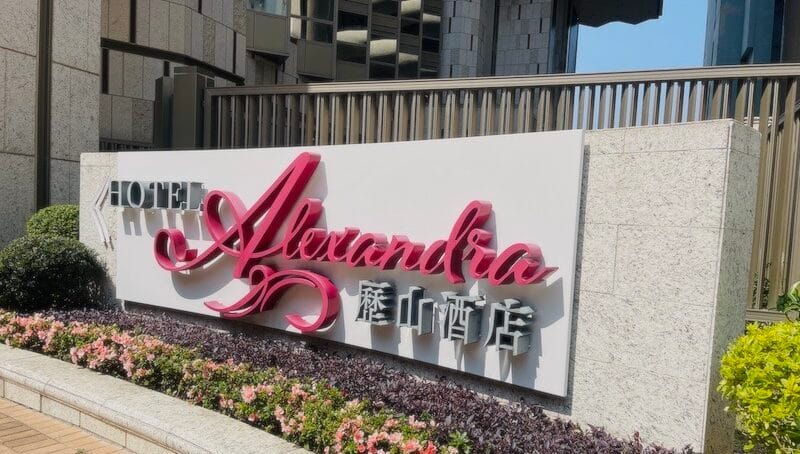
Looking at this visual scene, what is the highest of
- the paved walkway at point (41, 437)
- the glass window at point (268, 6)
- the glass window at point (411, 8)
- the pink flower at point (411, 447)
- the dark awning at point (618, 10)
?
the dark awning at point (618, 10)

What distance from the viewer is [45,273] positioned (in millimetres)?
7891

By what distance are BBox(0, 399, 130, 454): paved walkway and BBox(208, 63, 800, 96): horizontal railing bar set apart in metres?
5.10

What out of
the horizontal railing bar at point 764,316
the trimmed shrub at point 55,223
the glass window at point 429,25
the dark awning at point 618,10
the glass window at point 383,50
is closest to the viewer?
the horizontal railing bar at point 764,316

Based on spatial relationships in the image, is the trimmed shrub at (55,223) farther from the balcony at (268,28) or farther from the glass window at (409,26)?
the glass window at (409,26)

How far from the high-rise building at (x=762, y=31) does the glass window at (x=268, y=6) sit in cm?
1362

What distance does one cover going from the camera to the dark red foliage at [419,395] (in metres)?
4.19

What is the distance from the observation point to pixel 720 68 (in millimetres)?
6598

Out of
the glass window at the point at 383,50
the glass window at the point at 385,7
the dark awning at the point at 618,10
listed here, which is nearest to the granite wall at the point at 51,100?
the glass window at the point at 383,50

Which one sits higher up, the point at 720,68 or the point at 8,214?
the point at 720,68

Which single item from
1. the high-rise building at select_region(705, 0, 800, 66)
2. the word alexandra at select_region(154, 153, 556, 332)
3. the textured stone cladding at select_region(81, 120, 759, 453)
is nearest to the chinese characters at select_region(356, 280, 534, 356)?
the word alexandra at select_region(154, 153, 556, 332)

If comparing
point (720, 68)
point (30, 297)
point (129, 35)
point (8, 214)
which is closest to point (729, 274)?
point (720, 68)

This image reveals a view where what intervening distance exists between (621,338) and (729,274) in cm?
83

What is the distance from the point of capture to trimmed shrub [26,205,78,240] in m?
8.95

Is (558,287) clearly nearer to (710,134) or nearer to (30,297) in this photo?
(710,134)
